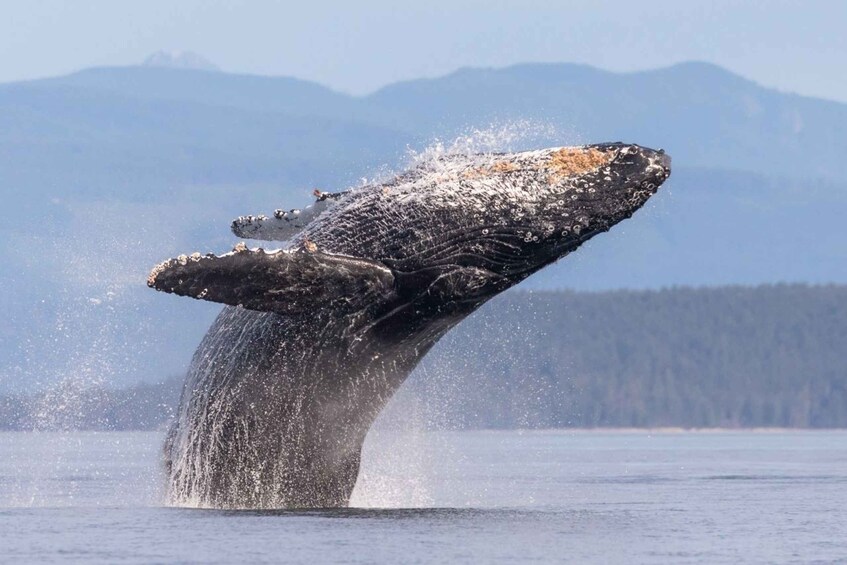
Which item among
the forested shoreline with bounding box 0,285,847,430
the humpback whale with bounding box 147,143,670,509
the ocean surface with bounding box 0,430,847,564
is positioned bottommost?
the ocean surface with bounding box 0,430,847,564

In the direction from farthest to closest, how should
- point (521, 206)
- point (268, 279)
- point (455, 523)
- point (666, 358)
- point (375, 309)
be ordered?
point (666, 358) < point (521, 206) < point (375, 309) < point (455, 523) < point (268, 279)

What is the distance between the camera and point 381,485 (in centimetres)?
1703

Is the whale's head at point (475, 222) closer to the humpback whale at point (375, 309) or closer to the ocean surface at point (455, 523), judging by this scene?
the humpback whale at point (375, 309)

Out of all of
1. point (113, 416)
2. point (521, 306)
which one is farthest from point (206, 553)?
point (521, 306)

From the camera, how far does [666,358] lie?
95000 mm

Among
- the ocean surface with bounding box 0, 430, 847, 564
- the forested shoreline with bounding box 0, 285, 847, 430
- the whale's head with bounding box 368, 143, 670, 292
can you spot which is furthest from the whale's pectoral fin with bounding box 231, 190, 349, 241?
the forested shoreline with bounding box 0, 285, 847, 430

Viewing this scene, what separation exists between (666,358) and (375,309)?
272ft

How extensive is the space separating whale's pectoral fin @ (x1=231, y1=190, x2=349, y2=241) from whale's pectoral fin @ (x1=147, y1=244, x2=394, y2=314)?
1.71 metres

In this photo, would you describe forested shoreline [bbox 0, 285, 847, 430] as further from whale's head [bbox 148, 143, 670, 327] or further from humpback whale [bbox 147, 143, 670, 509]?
whale's head [bbox 148, 143, 670, 327]

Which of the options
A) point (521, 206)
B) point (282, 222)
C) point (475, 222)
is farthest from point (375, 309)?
point (282, 222)

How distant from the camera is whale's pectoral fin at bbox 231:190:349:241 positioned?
14734mm

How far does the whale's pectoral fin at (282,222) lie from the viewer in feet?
48.3

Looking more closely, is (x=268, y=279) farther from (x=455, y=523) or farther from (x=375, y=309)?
(x=455, y=523)

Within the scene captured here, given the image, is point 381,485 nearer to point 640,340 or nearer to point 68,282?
point 640,340
